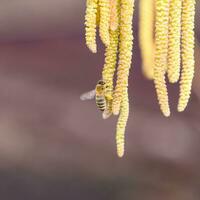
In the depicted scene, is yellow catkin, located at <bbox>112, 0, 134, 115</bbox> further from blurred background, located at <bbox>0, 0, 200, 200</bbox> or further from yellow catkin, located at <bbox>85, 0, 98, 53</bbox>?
blurred background, located at <bbox>0, 0, 200, 200</bbox>

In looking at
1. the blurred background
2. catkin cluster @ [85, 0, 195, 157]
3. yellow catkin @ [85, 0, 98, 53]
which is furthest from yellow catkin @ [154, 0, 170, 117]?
the blurred background

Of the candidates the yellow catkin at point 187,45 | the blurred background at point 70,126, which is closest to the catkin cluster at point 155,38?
the yellow catkin at point 187,45

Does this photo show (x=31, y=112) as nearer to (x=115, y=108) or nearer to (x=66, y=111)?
(x=66, y=111)

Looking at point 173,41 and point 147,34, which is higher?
point 147,34

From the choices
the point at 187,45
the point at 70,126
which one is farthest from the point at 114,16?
the point at 70,126

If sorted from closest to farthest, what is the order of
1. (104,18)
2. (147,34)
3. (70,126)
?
(104,18) → (147,34) → (70,126)

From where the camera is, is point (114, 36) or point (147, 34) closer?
point (114, 36)

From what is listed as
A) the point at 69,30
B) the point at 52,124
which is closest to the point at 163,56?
the point at 69,30

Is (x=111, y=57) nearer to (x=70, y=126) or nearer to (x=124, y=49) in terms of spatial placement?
(x=124, y=49)
